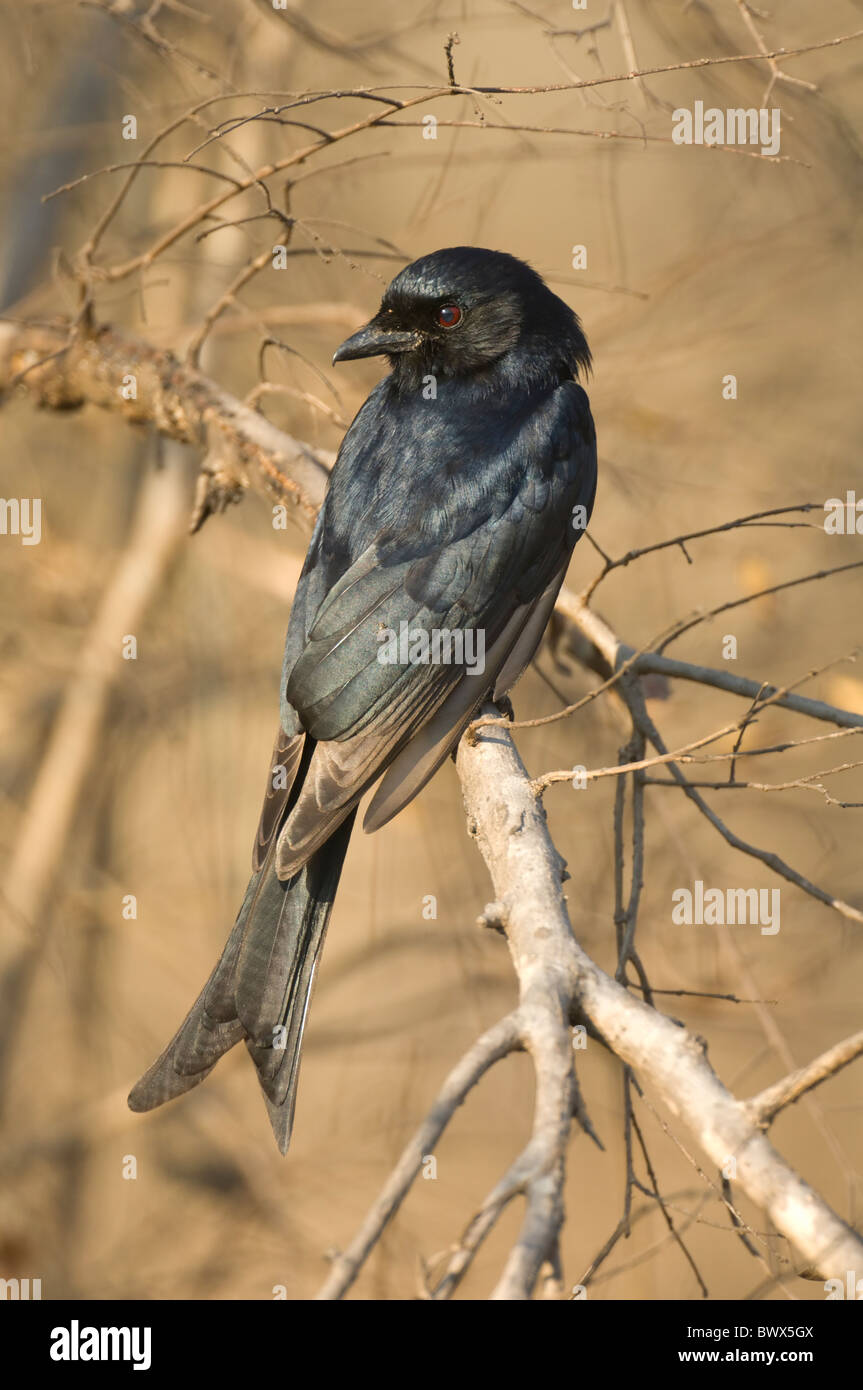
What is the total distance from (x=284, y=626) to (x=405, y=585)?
280 cm

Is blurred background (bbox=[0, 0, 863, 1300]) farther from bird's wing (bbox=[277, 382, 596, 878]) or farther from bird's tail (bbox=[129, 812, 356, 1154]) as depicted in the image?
bird's tail (bbox=[129, 812, 356, 1154])

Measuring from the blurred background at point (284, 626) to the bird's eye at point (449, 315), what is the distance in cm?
136

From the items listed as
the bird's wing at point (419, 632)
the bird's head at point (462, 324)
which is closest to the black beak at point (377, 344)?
the bird's head at point (462, 324)

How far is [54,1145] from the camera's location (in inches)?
196

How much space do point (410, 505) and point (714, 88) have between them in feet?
8.60

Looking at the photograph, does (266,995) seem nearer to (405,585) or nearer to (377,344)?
(405,585)

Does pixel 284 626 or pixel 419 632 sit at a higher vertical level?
pixel 284 626

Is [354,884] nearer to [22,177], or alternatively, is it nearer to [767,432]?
[767,432]

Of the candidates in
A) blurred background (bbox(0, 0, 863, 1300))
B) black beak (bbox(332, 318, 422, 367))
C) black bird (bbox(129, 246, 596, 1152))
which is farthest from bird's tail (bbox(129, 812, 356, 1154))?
blurred background (bbox(0, 0, 863, 1300))

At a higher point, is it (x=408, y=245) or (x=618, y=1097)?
(x=408, y=245)

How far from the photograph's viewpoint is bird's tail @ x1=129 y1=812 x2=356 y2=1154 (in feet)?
6.82

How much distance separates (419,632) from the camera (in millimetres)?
2639

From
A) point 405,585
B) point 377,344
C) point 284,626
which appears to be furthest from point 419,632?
point 284,626

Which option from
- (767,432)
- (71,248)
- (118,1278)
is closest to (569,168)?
(767,432)
